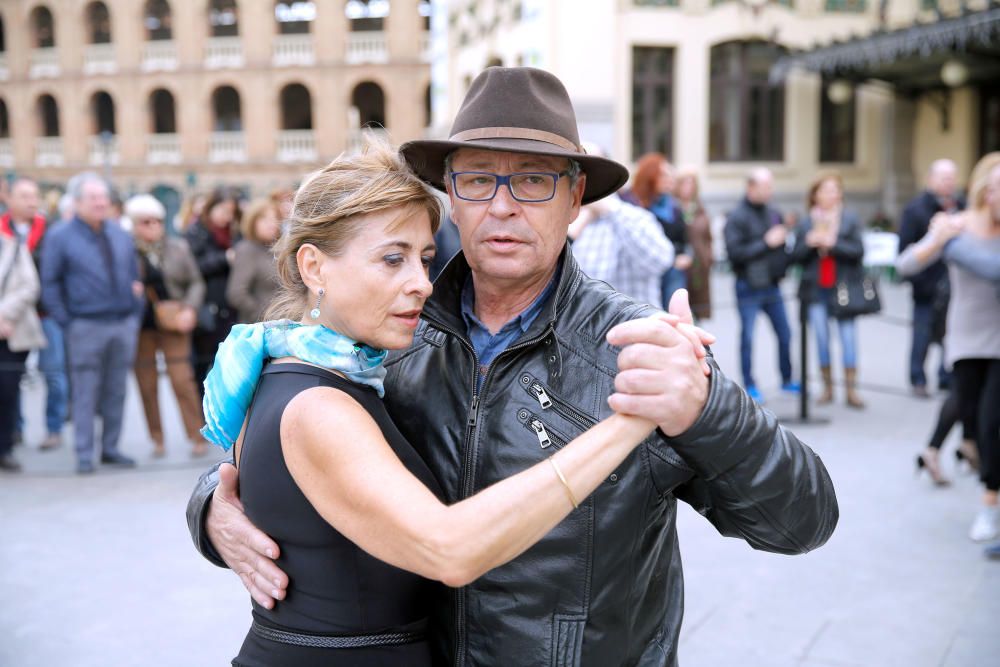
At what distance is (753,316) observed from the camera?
792cm

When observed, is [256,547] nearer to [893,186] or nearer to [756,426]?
[756,426]

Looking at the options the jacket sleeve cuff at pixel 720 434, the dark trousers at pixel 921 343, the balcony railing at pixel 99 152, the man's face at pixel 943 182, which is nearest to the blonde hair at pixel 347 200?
the jacket sleeve cuff at pixel 720 434

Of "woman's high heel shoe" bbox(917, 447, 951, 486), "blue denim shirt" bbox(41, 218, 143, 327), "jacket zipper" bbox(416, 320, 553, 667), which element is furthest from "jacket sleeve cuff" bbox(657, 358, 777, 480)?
"blue denim shirt" bbox(41, 218, 143, 327)

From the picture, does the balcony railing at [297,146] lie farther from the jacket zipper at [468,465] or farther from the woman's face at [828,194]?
the jacket zipper at [468,465]

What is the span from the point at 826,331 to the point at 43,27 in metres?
36.6

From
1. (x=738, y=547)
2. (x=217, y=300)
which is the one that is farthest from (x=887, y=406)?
(x=217, y=300)

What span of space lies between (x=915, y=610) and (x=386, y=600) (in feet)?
10.6

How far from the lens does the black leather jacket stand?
163 cm

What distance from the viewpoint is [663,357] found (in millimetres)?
1422

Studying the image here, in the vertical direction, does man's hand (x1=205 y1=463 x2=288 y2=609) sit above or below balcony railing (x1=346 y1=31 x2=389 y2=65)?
below

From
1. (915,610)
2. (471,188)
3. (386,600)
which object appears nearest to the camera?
(386,600)

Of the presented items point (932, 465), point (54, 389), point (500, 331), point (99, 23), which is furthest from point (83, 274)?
point (99, 23)

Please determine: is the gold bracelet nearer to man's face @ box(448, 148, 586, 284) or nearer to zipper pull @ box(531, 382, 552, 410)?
zipper pull @ box(531, 382, 552, 410)

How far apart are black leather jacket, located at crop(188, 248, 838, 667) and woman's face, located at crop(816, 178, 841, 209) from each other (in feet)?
21.3
